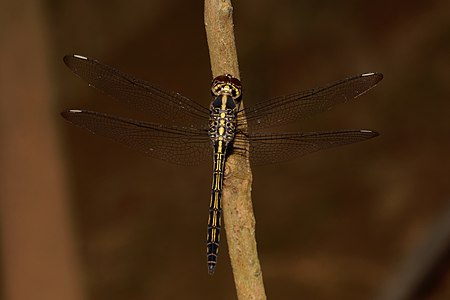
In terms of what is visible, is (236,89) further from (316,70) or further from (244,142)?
(316,70)

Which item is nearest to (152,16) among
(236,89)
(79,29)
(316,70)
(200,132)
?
(79,29)

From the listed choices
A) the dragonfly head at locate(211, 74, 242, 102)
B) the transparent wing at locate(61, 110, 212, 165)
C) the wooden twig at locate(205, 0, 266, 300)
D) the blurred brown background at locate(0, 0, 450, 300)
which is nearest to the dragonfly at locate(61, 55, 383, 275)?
the transparent wing at locate(61, 110, 212, 165)

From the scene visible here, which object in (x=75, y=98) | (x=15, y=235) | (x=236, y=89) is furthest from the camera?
(x=75, y=98)

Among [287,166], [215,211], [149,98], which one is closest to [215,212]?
[215,211]

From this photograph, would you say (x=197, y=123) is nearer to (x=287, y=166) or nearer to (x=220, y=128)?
(x=220, y=128)

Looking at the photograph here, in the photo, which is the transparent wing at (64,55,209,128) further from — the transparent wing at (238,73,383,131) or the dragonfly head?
the dragonfly head
